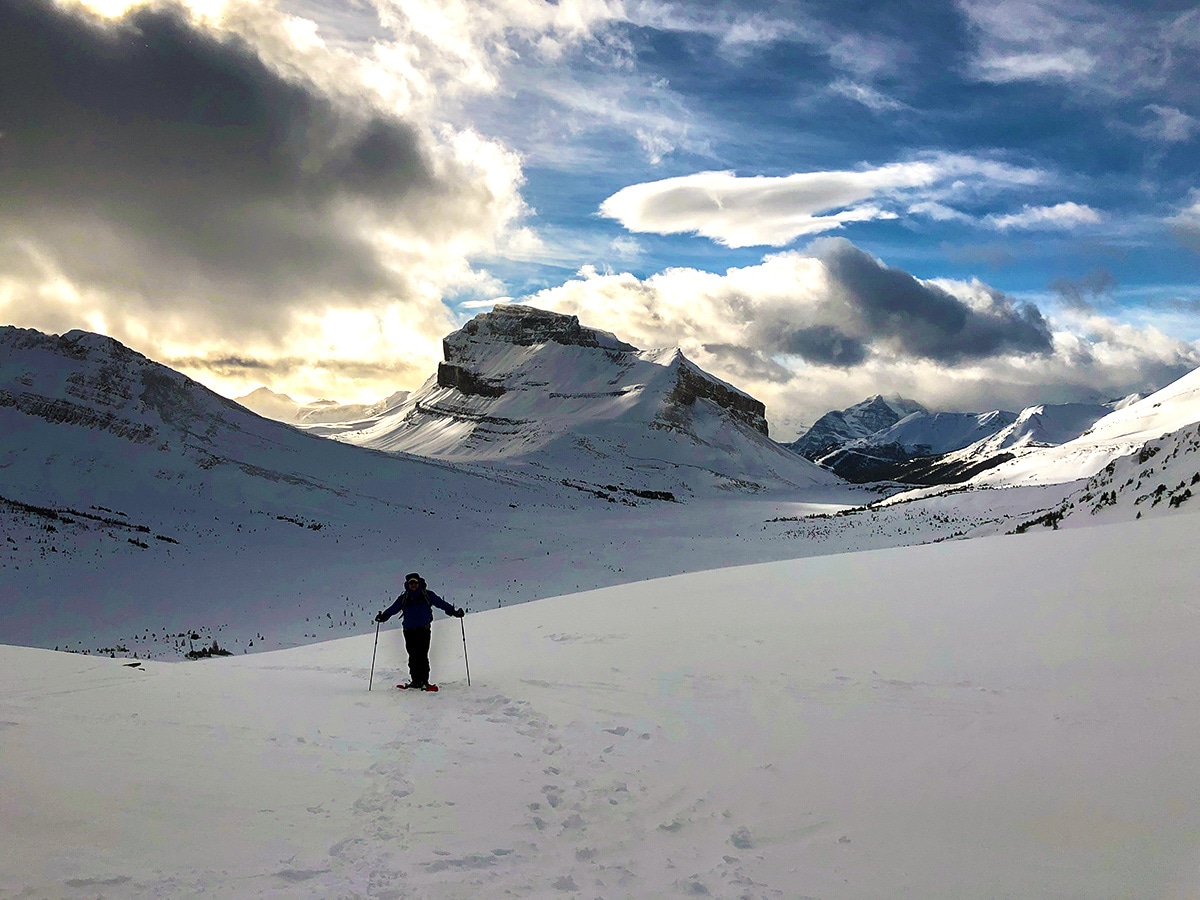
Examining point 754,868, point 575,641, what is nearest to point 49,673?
point 575,641

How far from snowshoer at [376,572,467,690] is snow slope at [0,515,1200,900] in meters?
0.44

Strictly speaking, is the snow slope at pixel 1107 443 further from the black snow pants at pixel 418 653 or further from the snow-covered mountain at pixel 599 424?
the black snow pants at pixel 418 653

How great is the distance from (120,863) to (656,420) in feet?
480

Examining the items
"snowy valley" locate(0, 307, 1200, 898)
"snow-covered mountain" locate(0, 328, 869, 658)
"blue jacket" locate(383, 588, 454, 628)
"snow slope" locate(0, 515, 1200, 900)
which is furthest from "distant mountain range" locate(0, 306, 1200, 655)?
"snow slope" locate(0, 515, 1200, 900)

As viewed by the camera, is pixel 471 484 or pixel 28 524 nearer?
pixel 28 524

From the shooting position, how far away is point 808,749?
523cm

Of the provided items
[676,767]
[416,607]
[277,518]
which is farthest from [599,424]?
[676,767]

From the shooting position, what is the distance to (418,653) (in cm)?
877

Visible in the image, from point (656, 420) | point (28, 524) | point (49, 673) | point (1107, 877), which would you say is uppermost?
point (656, 420)

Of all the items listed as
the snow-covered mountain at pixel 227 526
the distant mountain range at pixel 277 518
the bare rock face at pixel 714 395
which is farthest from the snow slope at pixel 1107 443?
the bare rock face at pixel 714 395

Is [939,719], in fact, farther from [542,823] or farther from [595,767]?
[542,823]

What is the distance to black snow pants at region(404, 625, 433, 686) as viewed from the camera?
8.67 meters

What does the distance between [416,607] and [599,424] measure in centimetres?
13280

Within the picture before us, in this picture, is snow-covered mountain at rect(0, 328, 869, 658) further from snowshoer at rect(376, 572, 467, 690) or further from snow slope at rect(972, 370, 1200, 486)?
snow slope at rect(972, 370, 1200, 486)
